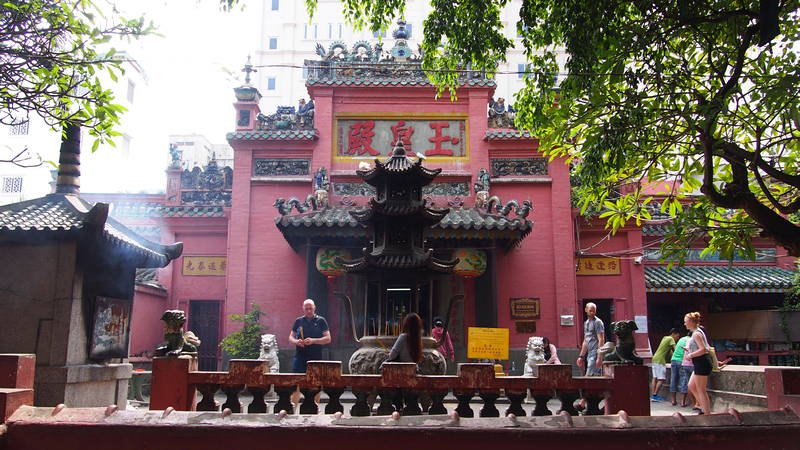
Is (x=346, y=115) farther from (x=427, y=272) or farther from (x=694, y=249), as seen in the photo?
(x=694, y=249)

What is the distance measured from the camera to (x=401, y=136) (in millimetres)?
15789

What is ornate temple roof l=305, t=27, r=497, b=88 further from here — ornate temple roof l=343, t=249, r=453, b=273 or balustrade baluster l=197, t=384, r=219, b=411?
balustrade baluster l=197, t=384, r=219, b=411

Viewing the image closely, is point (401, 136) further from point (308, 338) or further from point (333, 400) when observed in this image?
point (333, 400)


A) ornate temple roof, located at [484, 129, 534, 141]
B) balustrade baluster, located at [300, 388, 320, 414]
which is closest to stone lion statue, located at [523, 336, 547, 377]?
ornate temple roof, located at [484, 129, 534, 141]

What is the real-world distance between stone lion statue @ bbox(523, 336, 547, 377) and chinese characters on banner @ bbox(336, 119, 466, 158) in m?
5.13

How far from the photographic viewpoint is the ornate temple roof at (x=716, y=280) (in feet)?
52.6

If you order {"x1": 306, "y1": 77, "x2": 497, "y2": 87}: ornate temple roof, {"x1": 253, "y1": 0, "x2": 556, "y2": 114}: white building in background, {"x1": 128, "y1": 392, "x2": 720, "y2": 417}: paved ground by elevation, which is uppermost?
{"x1": 253, "y1": 0, "x2": 556, "y2": 114}: white building in background

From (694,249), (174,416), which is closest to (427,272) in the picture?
(174,416)

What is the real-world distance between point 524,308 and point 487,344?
2.80 metres

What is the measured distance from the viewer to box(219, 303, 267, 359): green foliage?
13844 millimetres

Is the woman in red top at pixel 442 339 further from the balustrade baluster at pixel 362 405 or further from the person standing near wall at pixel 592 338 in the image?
the balustrade baluster at pixel 362 405

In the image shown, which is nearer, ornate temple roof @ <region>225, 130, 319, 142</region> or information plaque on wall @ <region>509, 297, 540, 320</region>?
information plaque on wall @ <region>509, 297, 540, 320</region>

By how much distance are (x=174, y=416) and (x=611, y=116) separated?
15.2 ft

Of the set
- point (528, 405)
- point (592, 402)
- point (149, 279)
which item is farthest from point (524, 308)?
point (592, 402)
